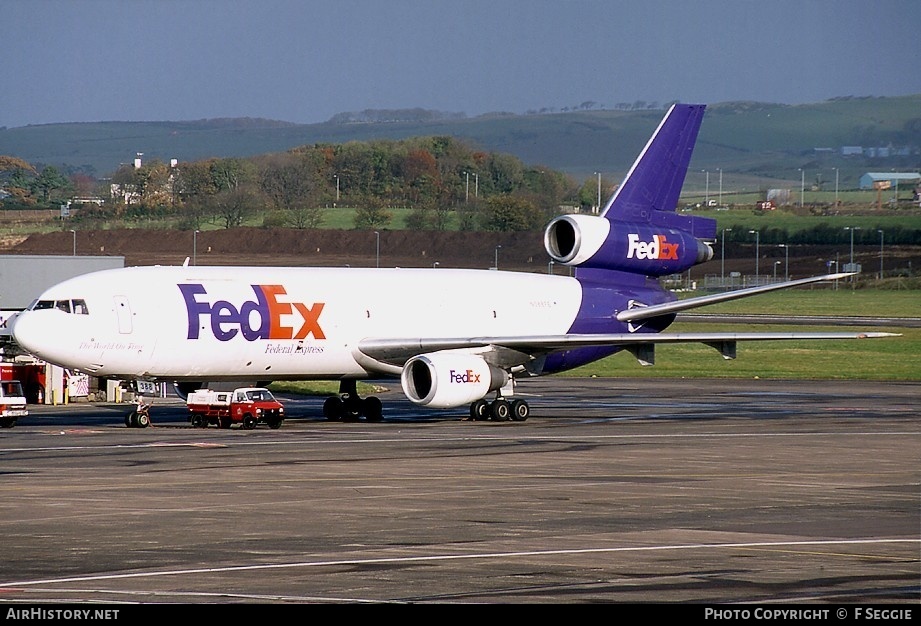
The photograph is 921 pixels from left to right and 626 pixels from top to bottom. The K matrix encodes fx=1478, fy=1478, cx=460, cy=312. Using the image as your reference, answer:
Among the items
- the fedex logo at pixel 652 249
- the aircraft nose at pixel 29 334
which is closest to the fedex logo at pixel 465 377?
the fedex logo at pixel 652 249

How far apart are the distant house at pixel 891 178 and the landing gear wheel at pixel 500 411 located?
393ft

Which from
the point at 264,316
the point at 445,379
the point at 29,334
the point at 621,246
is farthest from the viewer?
the point at 621,246

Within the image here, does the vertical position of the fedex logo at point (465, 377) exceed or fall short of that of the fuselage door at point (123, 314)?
it falls short

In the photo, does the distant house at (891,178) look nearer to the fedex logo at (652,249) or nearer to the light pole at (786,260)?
the light pole at (786,260)

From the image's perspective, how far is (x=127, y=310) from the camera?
36.5m

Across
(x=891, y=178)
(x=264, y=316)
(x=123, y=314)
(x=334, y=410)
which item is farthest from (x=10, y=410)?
(x=891, y=178)

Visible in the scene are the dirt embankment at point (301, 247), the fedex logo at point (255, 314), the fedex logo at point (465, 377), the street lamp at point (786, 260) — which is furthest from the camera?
the street lamp at point (786, 260)

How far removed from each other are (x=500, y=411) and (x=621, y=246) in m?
7.29

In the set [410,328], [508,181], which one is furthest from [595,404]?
[508,181]

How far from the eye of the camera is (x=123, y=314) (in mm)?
36438

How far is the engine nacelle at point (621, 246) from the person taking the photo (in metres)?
44.9

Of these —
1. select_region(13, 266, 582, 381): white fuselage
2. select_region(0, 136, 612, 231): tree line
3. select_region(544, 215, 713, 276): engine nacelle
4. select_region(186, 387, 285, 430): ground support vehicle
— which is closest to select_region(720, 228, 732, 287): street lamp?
select_region(0, 136, 612, 231): tree line

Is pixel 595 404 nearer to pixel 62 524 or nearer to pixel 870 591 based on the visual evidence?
pixel 62 524

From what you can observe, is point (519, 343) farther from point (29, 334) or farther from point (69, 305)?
point (29, 334)
